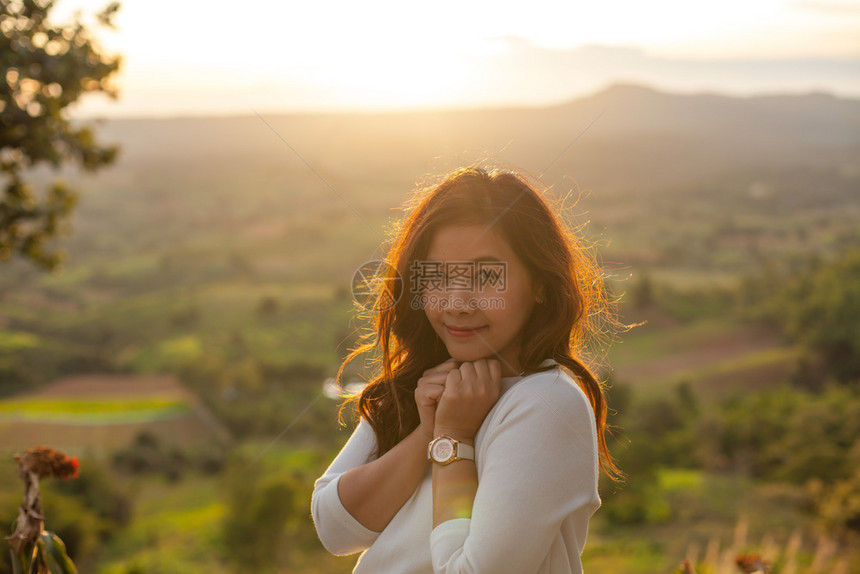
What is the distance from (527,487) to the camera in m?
1.41

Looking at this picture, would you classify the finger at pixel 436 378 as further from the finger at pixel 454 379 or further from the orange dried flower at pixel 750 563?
the orange dried flower at pixel 750 563

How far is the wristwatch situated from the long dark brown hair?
26cm

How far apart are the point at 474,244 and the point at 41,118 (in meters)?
6.77

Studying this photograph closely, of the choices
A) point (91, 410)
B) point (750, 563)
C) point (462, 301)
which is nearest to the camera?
point (462, 301)

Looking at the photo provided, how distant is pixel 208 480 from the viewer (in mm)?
33812

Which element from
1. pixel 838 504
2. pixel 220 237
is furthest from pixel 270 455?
pixel 220 237

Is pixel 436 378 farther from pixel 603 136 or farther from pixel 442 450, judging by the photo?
pixel 603 136

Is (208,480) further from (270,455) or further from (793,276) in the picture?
(793,276)

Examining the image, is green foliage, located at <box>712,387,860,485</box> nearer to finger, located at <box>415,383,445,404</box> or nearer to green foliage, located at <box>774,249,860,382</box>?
green foliage, located at <box>774,249,860,382</box>

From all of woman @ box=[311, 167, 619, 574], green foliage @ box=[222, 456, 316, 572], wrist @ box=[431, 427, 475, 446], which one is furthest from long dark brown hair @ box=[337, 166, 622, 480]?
green foliage @ box=[222, 456, 316, 572]

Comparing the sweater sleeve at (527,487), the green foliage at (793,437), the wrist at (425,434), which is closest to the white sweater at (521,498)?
the sweater sleeve at (527,487)

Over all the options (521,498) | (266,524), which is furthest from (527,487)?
(266,524)

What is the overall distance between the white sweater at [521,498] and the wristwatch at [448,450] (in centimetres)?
3

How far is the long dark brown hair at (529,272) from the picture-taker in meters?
1.73
